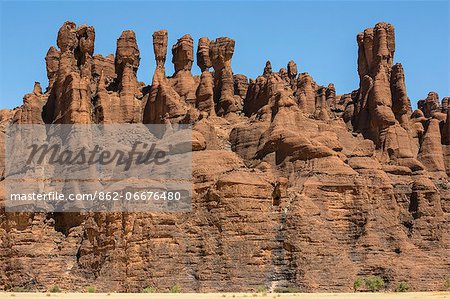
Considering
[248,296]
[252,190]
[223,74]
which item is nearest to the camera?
[248,296]

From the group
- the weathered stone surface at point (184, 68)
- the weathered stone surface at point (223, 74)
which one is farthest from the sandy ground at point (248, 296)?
the weathered stone surface at point (184, 68)

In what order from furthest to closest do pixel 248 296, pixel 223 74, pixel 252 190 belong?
1. pixel 223 74
2. pixel 252 190
3. pixel 248 296

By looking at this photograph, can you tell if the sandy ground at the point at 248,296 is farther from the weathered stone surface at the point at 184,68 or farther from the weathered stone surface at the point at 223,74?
the weathered stone surface at the point at 184,68

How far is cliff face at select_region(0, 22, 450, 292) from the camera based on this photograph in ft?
285

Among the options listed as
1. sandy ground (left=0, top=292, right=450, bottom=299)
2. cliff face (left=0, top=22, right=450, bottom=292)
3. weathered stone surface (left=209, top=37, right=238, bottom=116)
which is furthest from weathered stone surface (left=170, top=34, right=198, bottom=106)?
sandy ground (left=0, top=292, right=450, bottom=299)

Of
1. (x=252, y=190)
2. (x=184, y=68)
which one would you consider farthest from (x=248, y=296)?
(x=184, y=68)

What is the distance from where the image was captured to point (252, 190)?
89.1 meters

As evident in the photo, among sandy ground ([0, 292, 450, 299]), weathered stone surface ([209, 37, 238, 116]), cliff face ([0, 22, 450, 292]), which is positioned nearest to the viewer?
sandy ground ([0, 292, 450, 299])

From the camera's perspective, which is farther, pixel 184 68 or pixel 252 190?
pixel 184 68

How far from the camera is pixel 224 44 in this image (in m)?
119

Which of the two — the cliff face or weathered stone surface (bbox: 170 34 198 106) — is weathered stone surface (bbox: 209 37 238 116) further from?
weathered stone surface (bbox: 170 34 198 106)

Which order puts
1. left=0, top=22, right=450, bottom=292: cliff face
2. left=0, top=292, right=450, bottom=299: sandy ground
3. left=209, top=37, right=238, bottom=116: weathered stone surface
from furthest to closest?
left=209, top=37, right=238, bottom=116: weathered stone surface
left=0, top=22, right=450, bottom=292: cliff face
left=0, top=292, right=450, bottom=299: sandy ground

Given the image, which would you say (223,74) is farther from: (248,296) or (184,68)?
(248,296)

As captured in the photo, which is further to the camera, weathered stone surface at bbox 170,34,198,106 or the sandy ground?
weathered stone surface at bbox 170,34,198,106
